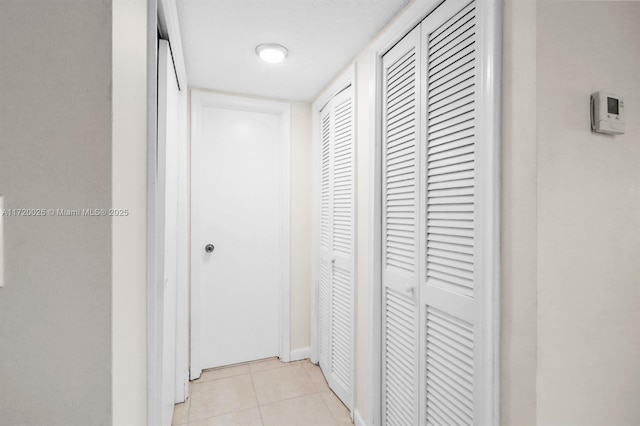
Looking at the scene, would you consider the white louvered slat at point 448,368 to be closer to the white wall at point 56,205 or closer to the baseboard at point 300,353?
the white wall at point 56,205

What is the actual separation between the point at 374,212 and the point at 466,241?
615 mm

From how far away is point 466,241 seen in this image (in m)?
1.14

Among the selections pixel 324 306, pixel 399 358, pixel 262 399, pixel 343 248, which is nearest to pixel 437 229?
pixel 399 358

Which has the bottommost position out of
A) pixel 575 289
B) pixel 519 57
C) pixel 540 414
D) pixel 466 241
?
pixel 540 414

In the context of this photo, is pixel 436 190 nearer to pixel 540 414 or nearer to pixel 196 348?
pixel 540 414

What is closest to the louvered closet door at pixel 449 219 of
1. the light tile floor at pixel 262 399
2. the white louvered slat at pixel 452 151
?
the white louvered slat at pixel 452 151

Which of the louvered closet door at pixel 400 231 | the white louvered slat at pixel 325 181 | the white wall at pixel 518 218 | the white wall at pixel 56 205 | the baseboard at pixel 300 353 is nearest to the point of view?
the white wall at pixel 56 205

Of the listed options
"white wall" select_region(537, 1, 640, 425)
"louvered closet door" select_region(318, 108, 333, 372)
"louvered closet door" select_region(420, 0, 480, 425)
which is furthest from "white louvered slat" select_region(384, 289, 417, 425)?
"louvered closet door" select_region(318, 108, 333, 372)

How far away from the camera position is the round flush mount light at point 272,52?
178 cm

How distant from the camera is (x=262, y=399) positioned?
7.04 ft

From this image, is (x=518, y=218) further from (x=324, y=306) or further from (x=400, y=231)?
(x=324, y=306)

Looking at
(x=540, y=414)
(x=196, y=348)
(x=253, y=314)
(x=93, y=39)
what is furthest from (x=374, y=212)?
(x=196, y=348)

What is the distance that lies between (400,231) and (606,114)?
2.78 feet

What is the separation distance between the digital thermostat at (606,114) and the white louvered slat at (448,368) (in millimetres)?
757
